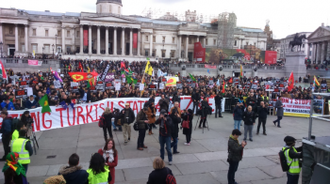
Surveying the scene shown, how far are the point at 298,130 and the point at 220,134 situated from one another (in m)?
4.75

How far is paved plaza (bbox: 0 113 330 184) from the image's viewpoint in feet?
23.5

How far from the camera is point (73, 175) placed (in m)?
4.19

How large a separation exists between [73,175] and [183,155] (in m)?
5.33

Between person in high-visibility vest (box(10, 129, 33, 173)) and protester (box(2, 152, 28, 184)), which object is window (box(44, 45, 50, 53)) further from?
protester (box(2, 152, 28, 184))

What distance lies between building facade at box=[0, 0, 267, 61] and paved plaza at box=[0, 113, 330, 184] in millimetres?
50122

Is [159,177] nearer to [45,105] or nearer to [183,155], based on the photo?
[183,155]

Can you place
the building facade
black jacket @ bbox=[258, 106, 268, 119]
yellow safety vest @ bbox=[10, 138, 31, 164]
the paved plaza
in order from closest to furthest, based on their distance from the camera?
1. yellow safety vest @ bbox=[10, 138, 31, 164]
2. the paved plaza
3. black jacket @ bbox=[258, 106, 268, 119]
4. the building facade

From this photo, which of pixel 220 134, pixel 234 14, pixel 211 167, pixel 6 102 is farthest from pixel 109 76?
pixel 234 14

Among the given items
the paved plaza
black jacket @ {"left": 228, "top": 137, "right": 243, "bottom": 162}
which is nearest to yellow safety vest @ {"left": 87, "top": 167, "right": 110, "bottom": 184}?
the paved plaza

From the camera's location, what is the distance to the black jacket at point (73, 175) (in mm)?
4168

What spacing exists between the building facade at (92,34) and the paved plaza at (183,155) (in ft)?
164

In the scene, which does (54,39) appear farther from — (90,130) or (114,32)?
(90,130)

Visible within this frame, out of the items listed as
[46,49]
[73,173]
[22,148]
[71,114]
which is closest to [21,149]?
[22,148]

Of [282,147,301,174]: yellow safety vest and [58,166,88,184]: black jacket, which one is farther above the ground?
[58,166,88,184]: black jacket
